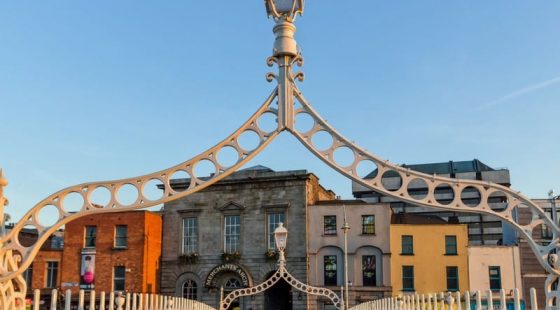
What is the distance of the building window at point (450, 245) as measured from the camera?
120 ft

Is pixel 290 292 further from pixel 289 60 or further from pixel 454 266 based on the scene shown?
pixel 289 60

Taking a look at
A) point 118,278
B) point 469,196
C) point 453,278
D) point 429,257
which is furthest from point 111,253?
point 469,196

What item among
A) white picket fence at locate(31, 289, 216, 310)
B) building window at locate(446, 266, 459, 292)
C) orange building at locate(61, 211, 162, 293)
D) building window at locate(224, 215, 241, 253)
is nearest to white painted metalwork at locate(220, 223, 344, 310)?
white picket fence at locate(31, 289, 216, 310)

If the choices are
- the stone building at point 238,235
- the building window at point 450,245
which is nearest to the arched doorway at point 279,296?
the stone building at point 238,235

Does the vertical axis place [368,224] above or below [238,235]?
above

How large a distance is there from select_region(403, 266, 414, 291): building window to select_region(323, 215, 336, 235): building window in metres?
4.50

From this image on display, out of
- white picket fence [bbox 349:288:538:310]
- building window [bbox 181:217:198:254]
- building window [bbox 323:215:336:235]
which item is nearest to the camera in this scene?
white picket fence [bbox 349:288:538:310]

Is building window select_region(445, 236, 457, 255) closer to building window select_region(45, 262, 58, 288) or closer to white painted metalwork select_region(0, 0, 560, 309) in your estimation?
building window select_region(45, 262, 58, 288)

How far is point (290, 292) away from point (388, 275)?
6.01 meters

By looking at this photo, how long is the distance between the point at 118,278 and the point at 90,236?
299 centimetres

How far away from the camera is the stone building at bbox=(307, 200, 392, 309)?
3653 cm

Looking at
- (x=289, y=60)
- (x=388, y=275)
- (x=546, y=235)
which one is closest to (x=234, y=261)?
(x=388, y=275)

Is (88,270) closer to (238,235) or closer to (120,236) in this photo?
(120,236)

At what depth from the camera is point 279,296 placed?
1571 inches
